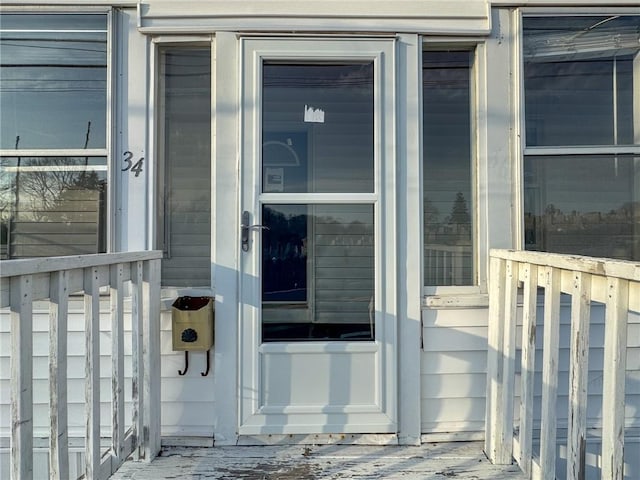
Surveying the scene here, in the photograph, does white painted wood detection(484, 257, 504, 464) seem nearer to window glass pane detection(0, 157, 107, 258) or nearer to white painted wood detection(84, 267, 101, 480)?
white painted wood detection(84, 267, 101, 480)

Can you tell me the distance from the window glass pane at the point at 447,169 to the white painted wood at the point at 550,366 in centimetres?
74

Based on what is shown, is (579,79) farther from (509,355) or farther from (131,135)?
(131,135)

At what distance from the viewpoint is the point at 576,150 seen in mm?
2396

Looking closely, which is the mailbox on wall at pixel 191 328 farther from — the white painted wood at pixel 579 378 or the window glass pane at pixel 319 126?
the white painted wood at pixel 579 378

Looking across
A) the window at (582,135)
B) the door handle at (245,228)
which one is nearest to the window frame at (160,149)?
the door handle at (245,228)

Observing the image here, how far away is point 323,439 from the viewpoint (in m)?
2.29

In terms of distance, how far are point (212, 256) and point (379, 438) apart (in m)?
1.23

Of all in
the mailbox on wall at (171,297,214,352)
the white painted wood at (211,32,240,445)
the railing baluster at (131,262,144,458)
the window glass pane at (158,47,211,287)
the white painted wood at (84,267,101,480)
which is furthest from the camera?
the window glass pane at (158,47,211,287)

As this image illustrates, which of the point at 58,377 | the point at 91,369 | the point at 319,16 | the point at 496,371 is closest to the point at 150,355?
the point at 91,369

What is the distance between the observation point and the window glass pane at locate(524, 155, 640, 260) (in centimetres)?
240

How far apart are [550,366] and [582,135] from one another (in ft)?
4.40

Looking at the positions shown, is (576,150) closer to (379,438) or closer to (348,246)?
(348,246)

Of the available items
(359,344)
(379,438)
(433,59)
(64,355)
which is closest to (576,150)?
(433,59)

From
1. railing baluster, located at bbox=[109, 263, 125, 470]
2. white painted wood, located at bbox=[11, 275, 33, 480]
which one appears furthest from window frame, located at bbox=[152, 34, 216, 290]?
white painted wood, located at bbox=[11, 275, 33, 480]
